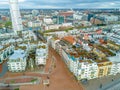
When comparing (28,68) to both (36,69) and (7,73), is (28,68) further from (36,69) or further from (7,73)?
(7,73)

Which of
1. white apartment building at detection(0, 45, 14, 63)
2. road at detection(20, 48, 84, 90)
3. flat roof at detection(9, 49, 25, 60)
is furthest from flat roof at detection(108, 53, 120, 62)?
white apartment building at detection(0, 45, 14, 63)

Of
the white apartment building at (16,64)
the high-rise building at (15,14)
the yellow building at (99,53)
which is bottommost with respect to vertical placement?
the white apartment building at (16,64)

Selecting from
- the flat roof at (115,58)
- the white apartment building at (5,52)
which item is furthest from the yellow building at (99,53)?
the white apartment building at (5,52)

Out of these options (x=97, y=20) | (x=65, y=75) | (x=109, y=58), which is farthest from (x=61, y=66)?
(x=97, y=20)

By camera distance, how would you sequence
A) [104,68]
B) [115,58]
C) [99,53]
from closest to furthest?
1. [104,68]
2. [115,58]
3. [99,53]

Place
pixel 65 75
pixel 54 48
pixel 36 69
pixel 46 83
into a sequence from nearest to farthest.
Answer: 1. pixel 46 83
2. pixel 65 75
3. pixel 36 69
4. pixel 54 48

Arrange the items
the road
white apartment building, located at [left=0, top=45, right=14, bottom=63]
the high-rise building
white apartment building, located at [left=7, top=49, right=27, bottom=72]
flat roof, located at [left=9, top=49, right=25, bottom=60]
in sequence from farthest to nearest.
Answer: the high-rise building
white apartment building, located at [left=0, top=45, right=14, bottom=63]
flat roof, located at [left=9, top=49, right=25, bottom=60]
white apartment building, located at [left=7, top=49, right=27, bottom=72]
the road

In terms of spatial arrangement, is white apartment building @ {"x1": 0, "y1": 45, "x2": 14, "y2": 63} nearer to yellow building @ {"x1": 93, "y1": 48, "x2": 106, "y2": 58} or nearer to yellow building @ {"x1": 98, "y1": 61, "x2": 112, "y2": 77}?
yellow building @ {"x1": 93, "y1": 48, "x2": 106, "y2": 58}

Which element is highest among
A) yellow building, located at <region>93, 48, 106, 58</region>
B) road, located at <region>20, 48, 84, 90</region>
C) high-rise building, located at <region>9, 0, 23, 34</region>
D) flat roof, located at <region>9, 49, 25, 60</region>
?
high-rise building, located at <region>9, 0, 23, 34</region>

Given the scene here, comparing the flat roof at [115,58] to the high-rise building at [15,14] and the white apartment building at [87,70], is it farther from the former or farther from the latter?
the high-rise building at [15,14]

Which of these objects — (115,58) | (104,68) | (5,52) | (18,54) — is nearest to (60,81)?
(104,68)

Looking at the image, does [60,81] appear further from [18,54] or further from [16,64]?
[18,54]
